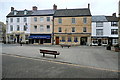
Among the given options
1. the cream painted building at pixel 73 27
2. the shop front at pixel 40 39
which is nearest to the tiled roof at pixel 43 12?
the cream painted building at pixel 73 27

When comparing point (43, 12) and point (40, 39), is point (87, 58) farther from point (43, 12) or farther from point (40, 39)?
point (43, 12)

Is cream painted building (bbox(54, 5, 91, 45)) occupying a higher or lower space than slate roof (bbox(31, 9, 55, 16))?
lower

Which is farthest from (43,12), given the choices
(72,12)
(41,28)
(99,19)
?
(99,19)

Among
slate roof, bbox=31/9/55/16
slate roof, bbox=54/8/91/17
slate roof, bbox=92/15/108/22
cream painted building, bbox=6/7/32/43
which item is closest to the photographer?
slate roof, bbox=54/8/91/17

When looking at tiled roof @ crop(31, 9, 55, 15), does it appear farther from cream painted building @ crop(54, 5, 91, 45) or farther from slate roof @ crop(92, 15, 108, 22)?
slate roof @ crop(92, 15, 108, 22)

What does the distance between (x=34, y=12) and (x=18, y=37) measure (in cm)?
996

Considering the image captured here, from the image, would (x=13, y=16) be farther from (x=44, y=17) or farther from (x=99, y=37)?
(x=99, y=37)

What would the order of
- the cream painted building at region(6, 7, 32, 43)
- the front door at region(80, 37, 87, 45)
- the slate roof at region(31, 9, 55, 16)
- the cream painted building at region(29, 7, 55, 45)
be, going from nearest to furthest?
the front door at region(80, 37, 87, 45) → the cream painted building at region(29, 7, 55, 45) → the slate roof at region(31, 9, 55, 16) → the cream painted building at region(6, 7, 32, 43)

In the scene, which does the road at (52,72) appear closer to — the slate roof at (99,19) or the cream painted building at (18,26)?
the slate roof at (99,19)

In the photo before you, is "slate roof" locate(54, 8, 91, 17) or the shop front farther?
the shop front

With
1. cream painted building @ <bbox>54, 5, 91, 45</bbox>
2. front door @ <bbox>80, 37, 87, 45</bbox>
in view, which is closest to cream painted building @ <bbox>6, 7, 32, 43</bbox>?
cream painted building @ <bbox>54, 5, 91, 45</bbox>

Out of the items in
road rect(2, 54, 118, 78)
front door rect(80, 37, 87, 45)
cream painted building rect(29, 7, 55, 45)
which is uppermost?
cream painted building rect(29, 7, 55, 45)

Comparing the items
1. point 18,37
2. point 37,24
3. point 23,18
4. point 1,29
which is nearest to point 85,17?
point 37,24

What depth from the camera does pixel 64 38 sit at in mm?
33656
